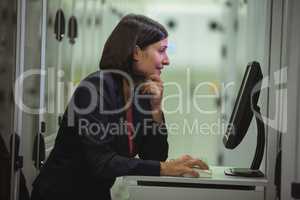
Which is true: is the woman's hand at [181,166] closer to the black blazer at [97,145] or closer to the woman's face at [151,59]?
the black blazer at [97,145]

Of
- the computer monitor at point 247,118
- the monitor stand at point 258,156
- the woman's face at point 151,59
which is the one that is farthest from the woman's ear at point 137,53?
the monitor stand at point 258,156

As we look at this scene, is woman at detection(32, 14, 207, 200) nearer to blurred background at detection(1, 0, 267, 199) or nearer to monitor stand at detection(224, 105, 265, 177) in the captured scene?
blurred background at detection(1, 0, 267, 199)

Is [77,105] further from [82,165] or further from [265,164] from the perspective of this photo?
[265,164]

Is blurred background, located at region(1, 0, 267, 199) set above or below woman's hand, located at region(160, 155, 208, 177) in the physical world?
above

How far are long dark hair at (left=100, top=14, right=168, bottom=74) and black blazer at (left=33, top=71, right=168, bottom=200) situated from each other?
79mm

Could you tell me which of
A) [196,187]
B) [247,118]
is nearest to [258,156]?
[247,118]

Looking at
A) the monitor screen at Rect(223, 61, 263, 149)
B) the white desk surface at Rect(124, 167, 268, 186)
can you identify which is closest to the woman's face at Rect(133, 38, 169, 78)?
the monitor screen at Rect(223, 61, 263, 149)

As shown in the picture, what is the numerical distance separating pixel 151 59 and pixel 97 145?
546 millimetres

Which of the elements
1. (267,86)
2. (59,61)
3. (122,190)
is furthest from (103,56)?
(267,86)

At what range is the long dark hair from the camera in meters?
2.22

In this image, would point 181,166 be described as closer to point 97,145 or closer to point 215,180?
point 215,180

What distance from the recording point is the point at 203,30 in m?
2.26

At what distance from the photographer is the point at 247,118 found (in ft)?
6.81

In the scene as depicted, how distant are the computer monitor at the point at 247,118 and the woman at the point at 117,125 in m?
0.23
